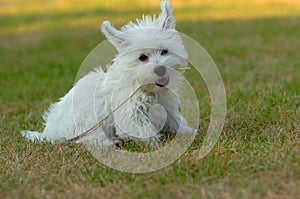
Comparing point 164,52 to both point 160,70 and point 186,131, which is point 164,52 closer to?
point 160,70

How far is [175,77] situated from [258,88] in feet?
8.47

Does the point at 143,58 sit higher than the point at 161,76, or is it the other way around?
the point at 143,58

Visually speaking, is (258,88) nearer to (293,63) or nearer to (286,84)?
(286,84)

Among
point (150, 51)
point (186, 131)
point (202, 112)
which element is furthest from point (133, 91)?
point (202, 112)

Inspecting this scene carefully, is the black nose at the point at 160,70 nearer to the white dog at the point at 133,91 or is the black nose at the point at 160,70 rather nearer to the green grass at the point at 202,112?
the white dog at the point at 133,91

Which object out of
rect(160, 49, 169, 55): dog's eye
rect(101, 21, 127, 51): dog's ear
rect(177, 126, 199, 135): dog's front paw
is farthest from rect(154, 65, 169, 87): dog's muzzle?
rect(177, 126, 199, 135): dog's front paw

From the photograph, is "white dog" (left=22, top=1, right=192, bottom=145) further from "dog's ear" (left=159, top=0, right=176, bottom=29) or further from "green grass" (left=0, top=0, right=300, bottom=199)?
"green grass" (left=0, top=0, right=300, bottom=199)

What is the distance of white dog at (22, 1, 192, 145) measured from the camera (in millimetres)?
4527

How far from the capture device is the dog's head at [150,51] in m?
4.48

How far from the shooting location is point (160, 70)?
4.45 m

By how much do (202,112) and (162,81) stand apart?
1.56 meters

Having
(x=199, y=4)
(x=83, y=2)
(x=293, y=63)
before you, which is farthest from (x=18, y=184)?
(x=83, y=2)

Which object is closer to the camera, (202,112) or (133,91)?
(133,91)

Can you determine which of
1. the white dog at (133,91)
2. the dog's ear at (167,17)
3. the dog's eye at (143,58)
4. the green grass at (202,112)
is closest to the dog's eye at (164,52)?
the white dog at (133,91)
